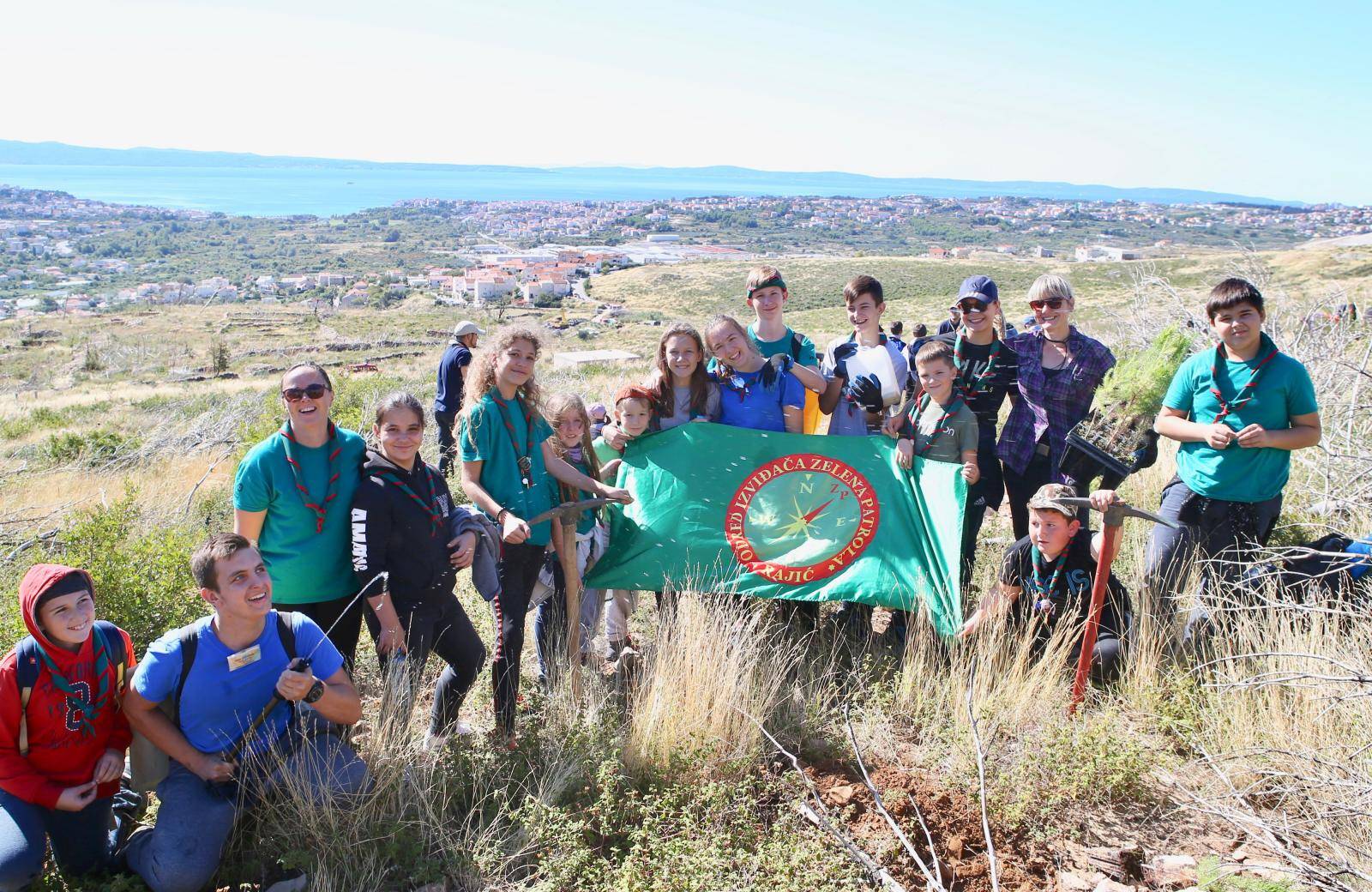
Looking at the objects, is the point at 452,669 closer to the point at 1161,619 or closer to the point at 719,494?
the point at 719,494

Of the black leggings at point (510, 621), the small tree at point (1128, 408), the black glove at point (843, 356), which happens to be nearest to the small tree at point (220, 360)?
the black glove at point (843, 356)

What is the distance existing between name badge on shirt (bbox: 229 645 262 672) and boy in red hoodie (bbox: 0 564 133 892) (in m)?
0.55

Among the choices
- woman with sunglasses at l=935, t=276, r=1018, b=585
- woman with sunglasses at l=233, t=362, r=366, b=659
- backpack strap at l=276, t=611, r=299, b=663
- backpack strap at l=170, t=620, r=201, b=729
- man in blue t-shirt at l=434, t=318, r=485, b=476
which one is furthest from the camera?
man in blue t-shirt at l=434, t=318, r=485, b=476

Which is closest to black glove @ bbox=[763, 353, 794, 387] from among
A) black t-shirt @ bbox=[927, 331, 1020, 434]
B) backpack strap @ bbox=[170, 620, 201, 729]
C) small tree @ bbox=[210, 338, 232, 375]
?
black t-shirt @ bbox=[927, 331, 1020, 434]

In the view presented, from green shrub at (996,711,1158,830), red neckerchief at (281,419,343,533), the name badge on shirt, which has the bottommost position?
green shrub at (996,711,1158,830)

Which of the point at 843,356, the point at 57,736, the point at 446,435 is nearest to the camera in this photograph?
the point at 57,736

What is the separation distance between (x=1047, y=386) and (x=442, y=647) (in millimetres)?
4008

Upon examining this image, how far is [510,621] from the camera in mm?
4844

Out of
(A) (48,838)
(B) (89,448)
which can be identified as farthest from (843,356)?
(B) (89,448)

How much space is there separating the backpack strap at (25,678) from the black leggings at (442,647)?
142cm

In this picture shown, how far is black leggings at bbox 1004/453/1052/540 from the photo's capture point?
573cm

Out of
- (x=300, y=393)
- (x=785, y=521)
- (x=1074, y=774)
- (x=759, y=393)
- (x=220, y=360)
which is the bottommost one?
(x=220, y=360)

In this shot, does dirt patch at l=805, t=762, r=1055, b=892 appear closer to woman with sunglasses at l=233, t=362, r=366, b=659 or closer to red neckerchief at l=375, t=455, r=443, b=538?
red neckerchief at l=375, t=455, r=443, b=538

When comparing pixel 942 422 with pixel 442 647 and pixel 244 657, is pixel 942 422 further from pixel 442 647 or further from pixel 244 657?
pixel 244 657
